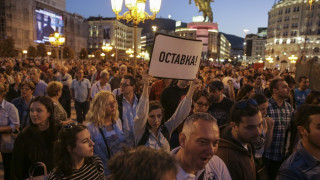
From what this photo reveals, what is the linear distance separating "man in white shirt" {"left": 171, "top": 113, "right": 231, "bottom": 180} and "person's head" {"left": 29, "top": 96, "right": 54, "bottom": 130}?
1952mm

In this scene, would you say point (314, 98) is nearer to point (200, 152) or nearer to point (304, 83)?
point (304, 83)

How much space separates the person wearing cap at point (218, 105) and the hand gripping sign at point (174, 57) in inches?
33.1

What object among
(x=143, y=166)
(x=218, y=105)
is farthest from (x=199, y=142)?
(x=218, y=105)

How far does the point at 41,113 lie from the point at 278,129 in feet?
12.0

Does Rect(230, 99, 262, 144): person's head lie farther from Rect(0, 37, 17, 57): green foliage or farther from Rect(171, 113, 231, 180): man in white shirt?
Rect(0, 37, 17, 57): green foliage

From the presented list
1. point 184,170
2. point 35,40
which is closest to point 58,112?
point 184,170

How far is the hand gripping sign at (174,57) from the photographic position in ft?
11.7

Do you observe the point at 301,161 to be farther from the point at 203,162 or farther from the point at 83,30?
the point at 83,30

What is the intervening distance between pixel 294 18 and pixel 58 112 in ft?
363

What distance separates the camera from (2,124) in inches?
155

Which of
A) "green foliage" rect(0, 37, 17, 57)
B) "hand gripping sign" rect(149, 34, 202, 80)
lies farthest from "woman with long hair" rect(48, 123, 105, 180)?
"green foliage" rect(0, 37, 17, 57)

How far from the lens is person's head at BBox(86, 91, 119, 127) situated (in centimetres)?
320

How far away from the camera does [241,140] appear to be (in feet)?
8.48

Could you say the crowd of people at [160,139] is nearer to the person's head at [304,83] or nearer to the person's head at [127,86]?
the person's head at [127,86]
